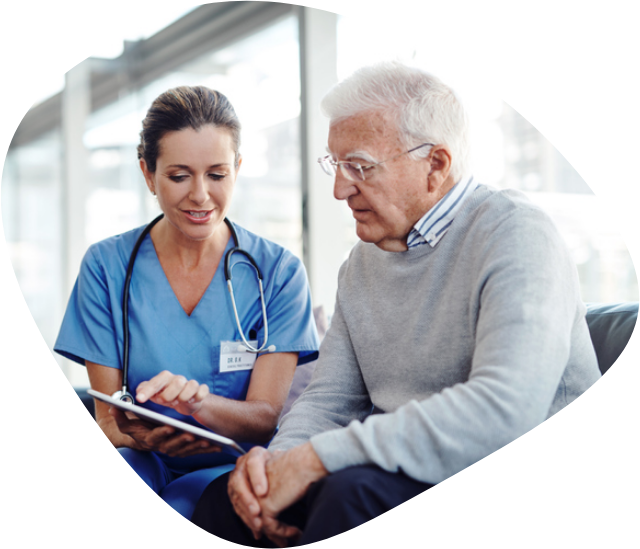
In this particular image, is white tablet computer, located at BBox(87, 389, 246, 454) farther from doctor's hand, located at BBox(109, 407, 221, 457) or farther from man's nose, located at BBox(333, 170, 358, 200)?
man's nose, located at BBox(333, 170, 358, 200)

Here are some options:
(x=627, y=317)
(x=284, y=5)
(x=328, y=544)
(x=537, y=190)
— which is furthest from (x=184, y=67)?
(x=328, y=544)

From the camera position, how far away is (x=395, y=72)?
1.24 m

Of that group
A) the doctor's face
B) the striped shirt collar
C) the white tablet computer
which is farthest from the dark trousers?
the doctor's face

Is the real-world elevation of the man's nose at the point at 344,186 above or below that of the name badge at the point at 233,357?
above

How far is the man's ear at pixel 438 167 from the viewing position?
1.21m

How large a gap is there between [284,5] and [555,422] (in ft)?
9.89

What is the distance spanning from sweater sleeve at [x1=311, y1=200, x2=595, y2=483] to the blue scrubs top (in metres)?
0.59

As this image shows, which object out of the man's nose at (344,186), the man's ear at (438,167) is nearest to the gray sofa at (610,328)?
the man's ear at (438,167)

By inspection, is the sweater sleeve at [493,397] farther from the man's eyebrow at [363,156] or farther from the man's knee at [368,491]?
the man's eyebrow at [363,156]

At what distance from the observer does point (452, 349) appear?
43.2 inches

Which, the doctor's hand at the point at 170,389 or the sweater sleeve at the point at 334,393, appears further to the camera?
the sweater sleeve at the point at 334,393

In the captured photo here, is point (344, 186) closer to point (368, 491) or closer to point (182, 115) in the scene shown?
point (182, 115)

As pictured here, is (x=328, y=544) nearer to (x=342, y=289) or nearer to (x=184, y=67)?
(x=342, y=289)

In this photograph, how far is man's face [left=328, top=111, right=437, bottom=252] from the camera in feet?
3.94
